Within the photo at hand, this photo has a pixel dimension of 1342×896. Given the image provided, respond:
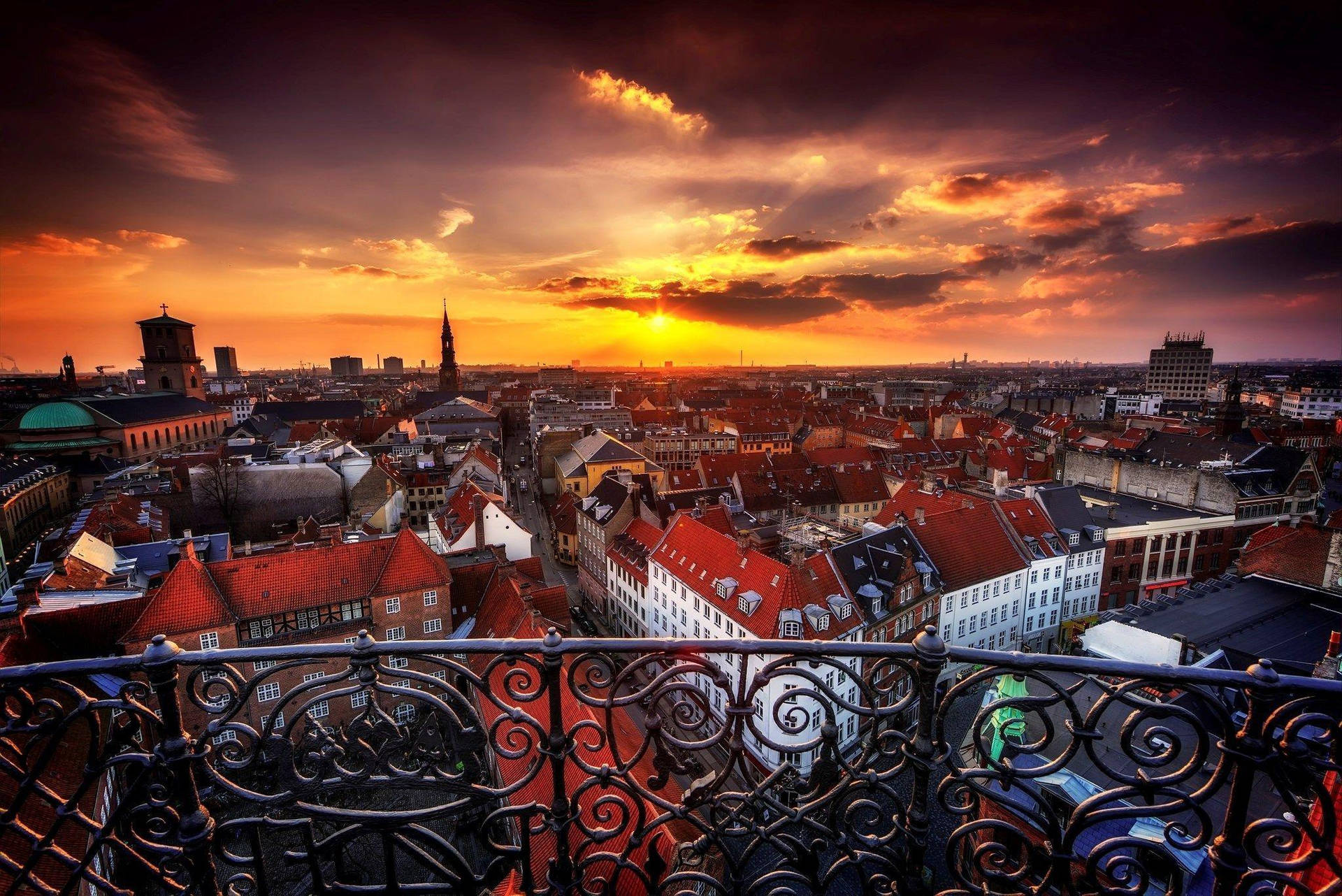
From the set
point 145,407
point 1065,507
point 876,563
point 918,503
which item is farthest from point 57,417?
point 1065,507

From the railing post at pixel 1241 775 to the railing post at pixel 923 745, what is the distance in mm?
1179

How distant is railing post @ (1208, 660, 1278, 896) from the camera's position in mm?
2619

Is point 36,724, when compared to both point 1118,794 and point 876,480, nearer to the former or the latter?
point 1118,794

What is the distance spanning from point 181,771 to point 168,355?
Answer: 108 meters

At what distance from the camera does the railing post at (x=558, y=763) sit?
120 inches

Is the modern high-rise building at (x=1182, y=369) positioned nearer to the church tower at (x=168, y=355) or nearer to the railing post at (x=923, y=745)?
the railing post at (x=923, y=745)

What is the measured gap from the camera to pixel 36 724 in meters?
3.07

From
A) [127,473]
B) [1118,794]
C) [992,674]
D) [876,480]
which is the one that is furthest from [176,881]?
[127,473]

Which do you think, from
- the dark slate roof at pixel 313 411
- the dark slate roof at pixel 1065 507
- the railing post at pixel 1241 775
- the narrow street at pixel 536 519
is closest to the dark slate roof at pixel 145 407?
the dark slate roof at pixel 313 411

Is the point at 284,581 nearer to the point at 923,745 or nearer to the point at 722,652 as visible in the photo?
the point at 722,652

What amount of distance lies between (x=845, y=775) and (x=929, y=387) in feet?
505

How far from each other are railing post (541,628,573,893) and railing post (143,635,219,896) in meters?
1.79

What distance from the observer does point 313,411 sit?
3541 inches

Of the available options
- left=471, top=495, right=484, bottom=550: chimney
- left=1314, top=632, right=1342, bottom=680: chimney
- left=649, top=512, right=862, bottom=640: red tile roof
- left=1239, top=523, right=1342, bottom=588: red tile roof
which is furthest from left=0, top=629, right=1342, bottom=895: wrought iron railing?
left=471, top=495, right=484, bottom=550: chimney
